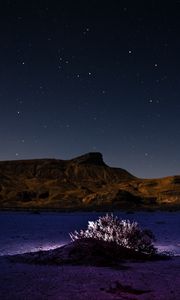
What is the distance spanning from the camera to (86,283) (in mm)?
9164

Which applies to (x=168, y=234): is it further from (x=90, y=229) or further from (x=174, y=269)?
(x=174, y=269)

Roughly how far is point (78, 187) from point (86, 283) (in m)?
91.7

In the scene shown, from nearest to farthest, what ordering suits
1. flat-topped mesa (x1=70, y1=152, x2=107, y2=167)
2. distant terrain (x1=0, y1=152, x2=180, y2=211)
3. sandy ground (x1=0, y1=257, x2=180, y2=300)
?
1. sandy ground (x1=0, y1=257, x2=180, y2=300)
2. distant terrain (x1=0, y1=152, x2=180, y2=211)
3. flat-topped mesa (x1=70, y1=152, x2=107, y2=167)

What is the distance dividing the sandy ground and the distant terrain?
51924 mm

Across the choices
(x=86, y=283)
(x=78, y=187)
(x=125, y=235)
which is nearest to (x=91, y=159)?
(x=78, y=187)

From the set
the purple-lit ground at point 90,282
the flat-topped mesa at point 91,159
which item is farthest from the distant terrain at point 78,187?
the purple-lit ground at point 90,282

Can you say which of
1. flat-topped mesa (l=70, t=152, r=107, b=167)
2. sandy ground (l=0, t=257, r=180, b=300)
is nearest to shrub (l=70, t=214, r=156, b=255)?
sandy ground (l=0, t=257, r=180, b=300)

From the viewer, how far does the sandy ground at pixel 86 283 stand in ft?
27.1

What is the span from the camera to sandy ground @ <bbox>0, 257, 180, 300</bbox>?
8266 mm

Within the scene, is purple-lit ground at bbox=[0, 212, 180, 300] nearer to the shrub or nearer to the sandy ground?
the sandy ground

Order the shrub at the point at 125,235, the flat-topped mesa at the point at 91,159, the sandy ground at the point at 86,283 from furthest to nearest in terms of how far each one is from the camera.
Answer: the flat-topped mesa at the point at 91,159
the shrub at the point at 125,235
the sandy ground at the point at 86,283

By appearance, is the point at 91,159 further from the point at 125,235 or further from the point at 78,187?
the point at 125,235

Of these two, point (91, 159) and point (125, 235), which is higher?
point (91, 159)

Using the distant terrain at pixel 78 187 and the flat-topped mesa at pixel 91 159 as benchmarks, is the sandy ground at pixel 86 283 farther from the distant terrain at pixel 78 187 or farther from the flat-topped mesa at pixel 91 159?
the flat-topped mesa at pixel 91 159
